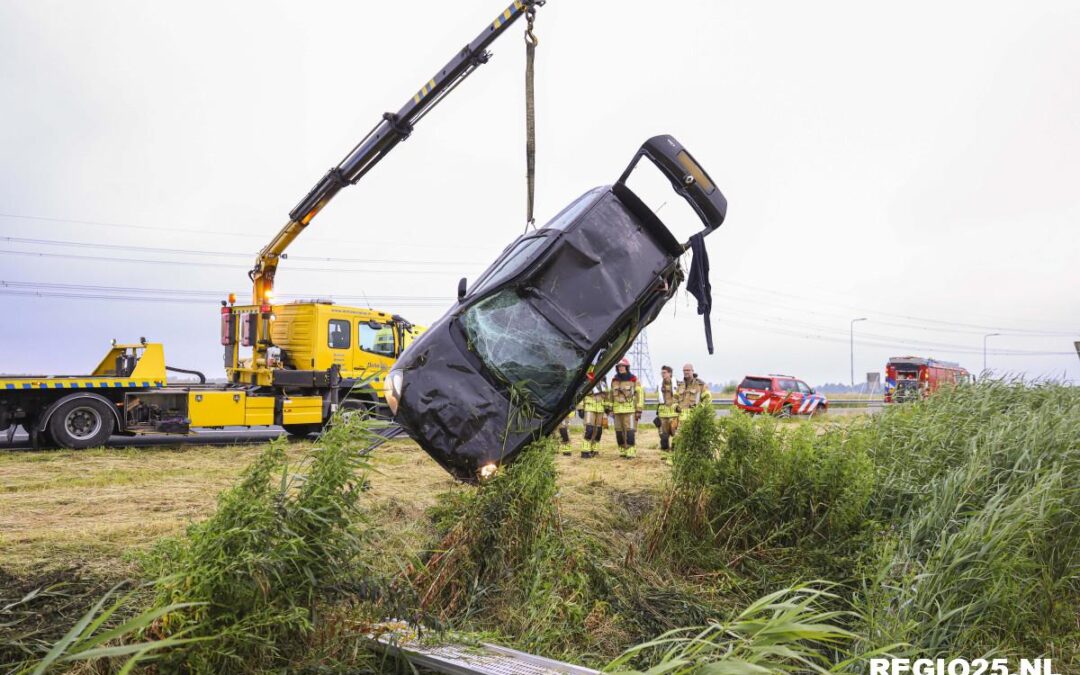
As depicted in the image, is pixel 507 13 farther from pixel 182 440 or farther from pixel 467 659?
pixel 182 440

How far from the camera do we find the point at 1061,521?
15.1 feet

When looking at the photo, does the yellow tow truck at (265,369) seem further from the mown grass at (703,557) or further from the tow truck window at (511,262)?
the mown grass at (703,557)

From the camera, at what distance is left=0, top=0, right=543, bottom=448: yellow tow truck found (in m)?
10.3

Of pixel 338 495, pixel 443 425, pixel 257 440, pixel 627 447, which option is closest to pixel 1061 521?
pixel 443 425

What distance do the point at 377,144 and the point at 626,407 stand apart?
610 cm

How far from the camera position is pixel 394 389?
426cm

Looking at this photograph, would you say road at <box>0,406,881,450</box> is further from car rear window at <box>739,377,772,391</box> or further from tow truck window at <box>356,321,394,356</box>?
car rear window at <box>739,377,772,391</box>

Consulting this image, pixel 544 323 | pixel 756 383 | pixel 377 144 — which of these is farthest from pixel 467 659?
pixel 756 383

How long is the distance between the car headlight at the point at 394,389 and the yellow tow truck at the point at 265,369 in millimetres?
5846

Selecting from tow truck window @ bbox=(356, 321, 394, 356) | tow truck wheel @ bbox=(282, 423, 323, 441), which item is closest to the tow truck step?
tow truck window @ bbox=(356, 321, 394, 356)

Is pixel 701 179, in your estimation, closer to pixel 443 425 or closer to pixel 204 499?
pixel 443 425

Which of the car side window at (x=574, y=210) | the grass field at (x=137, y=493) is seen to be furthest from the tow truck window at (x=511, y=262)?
the grass field at (x=137, y=493)

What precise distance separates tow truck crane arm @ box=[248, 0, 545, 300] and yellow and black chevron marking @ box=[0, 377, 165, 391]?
2.53m

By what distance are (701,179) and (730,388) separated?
4205cm
